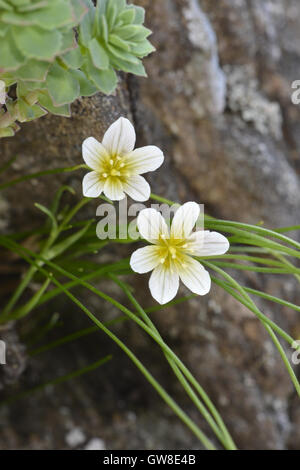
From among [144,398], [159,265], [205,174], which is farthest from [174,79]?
[144,398]

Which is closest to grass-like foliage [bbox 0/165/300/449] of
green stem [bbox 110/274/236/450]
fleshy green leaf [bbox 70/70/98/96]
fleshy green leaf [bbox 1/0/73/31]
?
green stem [bbox 110/274/236/450]

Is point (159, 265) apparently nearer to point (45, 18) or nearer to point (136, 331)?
point (45, 18)

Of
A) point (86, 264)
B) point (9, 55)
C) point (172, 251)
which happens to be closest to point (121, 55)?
point (9, 55)

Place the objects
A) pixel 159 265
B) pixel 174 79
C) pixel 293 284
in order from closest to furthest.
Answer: pixel 159 265
pixel 174 79
pixel 293 284

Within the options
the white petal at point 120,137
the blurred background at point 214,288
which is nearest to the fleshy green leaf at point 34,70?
the white petal at point 120,137

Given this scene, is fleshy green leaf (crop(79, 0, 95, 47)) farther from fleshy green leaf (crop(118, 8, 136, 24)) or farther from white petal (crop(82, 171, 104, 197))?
white petal (crop(82, 171, 104, 197))

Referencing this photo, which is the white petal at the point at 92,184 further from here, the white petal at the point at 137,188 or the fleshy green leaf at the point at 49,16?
the fleshy green leaf at the point at 49,16
